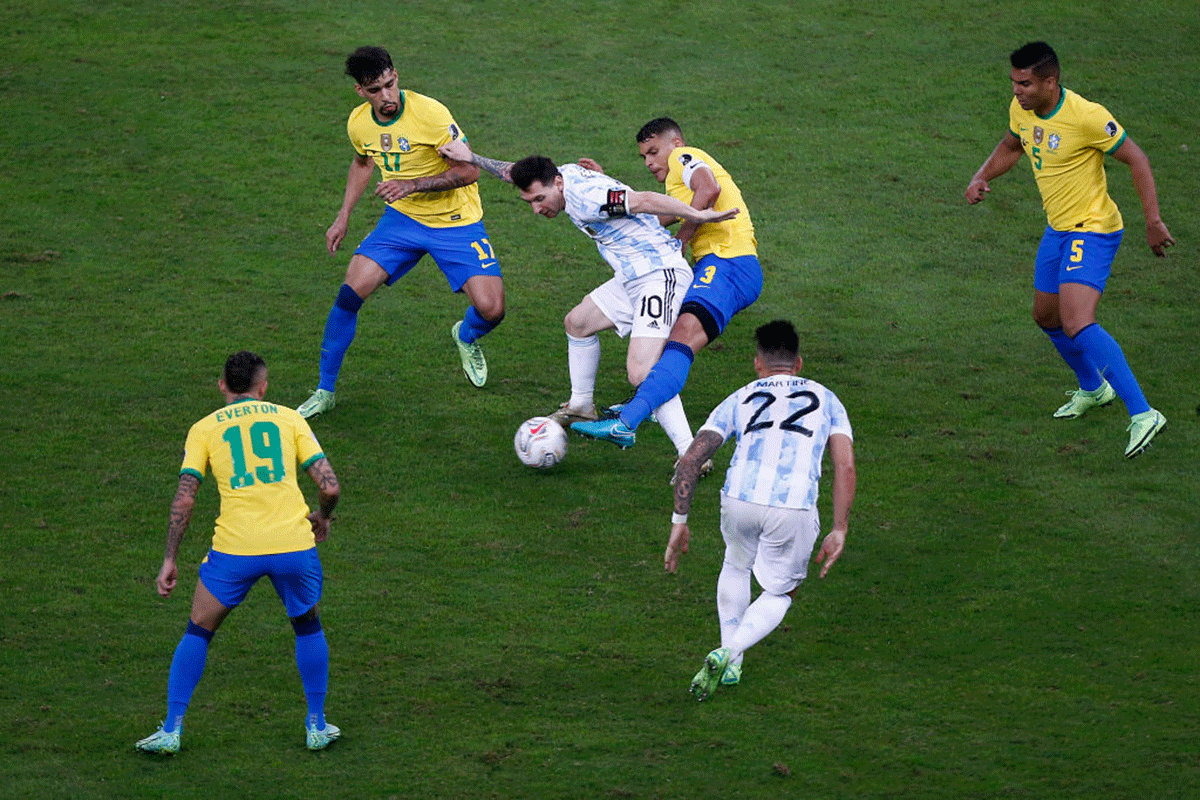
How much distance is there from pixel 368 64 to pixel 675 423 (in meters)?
3.36

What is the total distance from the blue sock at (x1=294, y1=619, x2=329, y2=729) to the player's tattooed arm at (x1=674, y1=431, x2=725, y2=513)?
1903 millimetres

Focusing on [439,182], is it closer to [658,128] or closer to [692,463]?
[658,128]

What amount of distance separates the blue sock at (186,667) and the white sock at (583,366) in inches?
155

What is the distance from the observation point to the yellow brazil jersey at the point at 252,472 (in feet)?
21.5

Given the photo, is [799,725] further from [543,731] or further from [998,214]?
[998,214]

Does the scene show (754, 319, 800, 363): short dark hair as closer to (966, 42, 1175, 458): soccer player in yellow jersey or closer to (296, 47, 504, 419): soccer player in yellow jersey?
(966, 42, 1175, 458): soccer player in yellow jersey

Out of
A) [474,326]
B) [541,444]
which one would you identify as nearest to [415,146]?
[474,326]

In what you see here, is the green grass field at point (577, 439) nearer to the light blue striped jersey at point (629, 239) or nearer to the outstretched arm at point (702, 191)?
the light blue striped jersey at point (629, 239)

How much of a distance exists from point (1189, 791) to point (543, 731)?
3.07m

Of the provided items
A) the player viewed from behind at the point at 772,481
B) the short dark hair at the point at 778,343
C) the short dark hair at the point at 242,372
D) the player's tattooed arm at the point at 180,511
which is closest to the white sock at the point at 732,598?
the player viewed from behind at the point at 772,481

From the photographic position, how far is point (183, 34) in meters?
17.5

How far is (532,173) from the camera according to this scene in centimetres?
921

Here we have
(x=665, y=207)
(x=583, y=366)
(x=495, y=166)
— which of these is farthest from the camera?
(x=495, y=166)

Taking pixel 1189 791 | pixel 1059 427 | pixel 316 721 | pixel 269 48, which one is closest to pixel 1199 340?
pixel 1059 427
